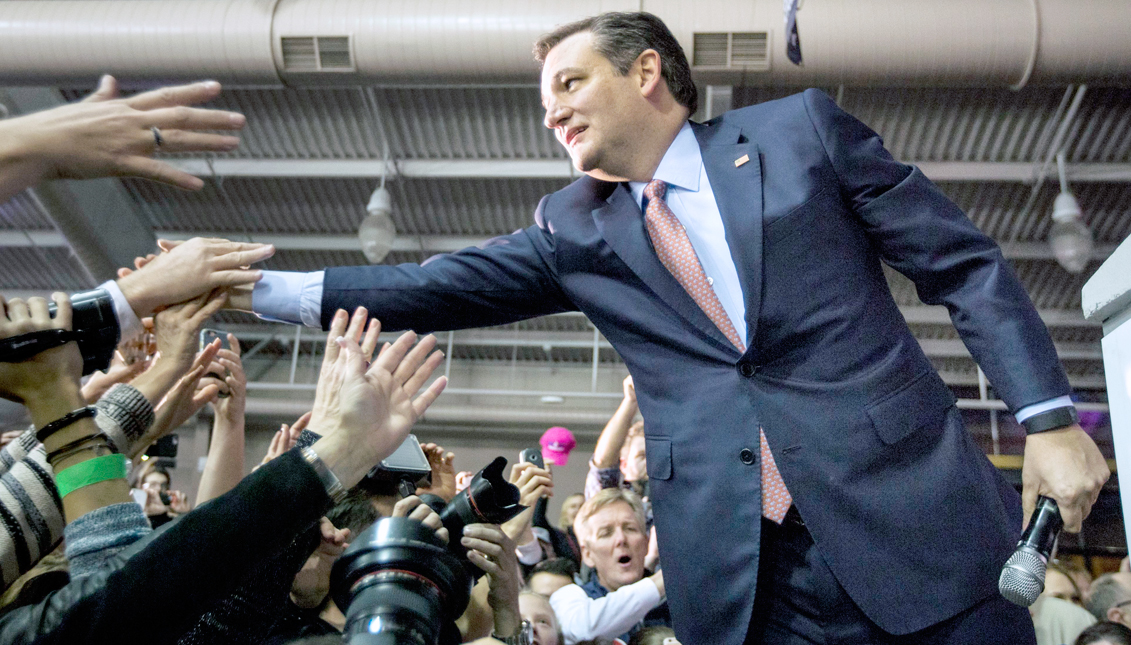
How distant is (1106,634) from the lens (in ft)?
8.30

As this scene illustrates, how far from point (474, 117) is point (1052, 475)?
5.20m

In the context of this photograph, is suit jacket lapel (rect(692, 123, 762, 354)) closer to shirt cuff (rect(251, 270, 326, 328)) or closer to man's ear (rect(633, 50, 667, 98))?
man's ear (rect(633, 50, 667, 98))

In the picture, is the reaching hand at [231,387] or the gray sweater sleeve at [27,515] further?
the reaching hand at [231,387]

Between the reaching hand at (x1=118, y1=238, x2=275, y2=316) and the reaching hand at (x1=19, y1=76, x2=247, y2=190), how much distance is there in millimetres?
301

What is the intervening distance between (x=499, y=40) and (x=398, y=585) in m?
3.68

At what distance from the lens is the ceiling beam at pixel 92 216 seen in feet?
18.4

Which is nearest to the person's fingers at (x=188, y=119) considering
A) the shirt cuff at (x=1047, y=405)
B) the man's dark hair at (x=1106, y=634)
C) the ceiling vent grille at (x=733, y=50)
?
the shirt cuff at (x=1047, y=405)

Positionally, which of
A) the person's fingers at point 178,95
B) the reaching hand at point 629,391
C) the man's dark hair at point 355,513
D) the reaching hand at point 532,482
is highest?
the person's fingers at point 178,95

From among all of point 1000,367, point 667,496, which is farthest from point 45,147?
point 1000,367

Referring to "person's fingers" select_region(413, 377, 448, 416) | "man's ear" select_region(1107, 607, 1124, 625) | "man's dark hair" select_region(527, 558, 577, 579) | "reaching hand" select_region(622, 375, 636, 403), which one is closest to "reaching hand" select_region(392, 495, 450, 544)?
"person's fingers" select_region(413, 377, 448, 416)

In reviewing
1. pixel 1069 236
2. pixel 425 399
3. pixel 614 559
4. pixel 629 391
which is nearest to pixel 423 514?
pixel 425 399

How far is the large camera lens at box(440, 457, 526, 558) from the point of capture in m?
1.02

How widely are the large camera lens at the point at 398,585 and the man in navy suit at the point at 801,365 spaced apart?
48 centimetres

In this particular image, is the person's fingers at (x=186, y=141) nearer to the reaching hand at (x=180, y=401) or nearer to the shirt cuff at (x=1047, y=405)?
the reaching hand at (x=180, y=401)
